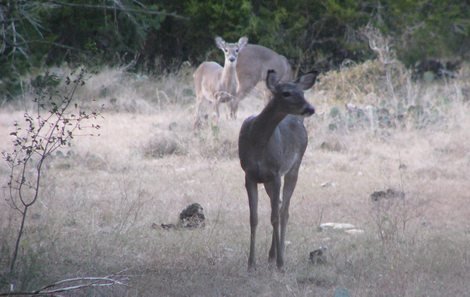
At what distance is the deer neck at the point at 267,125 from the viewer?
298 inches

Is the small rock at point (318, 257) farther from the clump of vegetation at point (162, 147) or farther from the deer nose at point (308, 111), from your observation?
the clump of vegetation at point (162, 147)

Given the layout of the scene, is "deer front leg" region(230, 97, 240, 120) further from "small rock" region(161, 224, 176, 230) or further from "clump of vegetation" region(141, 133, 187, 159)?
"small rock" region(161, 224, 176, 230)

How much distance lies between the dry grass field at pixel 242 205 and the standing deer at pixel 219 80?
1.28 feet

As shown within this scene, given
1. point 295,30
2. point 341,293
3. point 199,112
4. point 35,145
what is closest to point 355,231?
point 341,293

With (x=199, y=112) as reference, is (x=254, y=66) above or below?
above

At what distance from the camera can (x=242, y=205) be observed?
10453 millimetres

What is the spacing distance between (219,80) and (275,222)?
10411mm

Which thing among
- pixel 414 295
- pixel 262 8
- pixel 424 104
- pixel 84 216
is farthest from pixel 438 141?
pixel 262 8

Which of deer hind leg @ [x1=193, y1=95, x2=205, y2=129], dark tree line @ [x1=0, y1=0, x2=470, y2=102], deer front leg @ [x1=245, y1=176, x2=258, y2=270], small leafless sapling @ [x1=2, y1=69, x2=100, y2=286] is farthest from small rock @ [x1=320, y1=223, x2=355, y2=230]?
dark tree line @ [x1=0, y1=0, x2=470, y2=102]

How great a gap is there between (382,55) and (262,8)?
189 inches

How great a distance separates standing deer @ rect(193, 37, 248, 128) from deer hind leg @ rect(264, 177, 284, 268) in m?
9.47

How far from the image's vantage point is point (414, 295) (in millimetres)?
6719

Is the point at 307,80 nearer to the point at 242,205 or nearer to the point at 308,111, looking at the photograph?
the point at 308,111

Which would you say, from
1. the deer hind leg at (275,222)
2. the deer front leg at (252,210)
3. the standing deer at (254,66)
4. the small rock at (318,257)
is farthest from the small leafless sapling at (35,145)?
the standing deer at (254,66)
